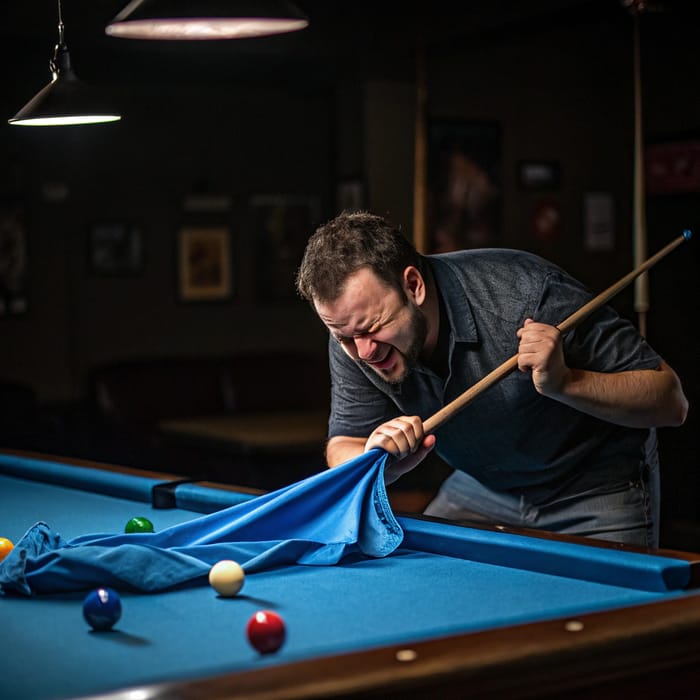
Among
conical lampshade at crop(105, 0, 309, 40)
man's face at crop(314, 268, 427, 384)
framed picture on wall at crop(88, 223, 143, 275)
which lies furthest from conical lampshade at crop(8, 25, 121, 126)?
framed picture on wall at crop(88, 223, 143, 275)

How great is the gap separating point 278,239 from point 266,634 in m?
6.63

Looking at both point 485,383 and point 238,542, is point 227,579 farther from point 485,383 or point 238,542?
point 485,383

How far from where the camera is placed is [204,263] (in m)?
7.79

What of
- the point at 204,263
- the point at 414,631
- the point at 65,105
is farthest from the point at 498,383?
the point at 204,263

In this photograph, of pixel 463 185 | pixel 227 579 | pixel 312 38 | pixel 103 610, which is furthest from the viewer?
pixel 463 185

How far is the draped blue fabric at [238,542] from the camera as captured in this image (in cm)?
187

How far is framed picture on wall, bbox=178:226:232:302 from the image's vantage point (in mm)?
7730

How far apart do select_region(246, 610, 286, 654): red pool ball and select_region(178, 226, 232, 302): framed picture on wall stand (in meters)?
6.34

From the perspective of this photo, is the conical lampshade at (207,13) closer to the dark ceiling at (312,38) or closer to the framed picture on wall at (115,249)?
the dark ceiling at (312,38)

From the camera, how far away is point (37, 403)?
6.89 metres

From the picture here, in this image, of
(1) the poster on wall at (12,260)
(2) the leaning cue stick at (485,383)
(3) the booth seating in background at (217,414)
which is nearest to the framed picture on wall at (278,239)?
(3) the booth seating in background at (217,414)

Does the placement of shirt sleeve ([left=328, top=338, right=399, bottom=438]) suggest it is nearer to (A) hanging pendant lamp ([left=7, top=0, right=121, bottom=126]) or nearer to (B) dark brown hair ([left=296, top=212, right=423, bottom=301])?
(B) dark brown hair ([left=296, top=212, right=423, bottom=301])

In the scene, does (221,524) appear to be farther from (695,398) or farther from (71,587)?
(695,398)

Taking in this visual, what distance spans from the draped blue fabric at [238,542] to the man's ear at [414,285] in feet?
1.22
